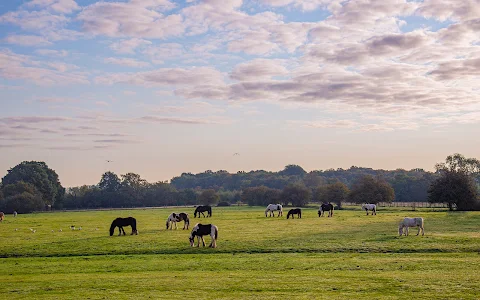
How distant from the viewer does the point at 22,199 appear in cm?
10194

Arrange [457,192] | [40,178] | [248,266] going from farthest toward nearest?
[40,178], [457,192], [248,266]

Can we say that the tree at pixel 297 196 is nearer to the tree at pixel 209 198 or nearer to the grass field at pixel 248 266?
the tree at pixel 209 198

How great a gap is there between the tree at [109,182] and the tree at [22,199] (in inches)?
1707

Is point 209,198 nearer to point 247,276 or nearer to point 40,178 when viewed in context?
point 40,178

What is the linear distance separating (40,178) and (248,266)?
108m

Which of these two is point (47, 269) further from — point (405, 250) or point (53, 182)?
point (53, 182)

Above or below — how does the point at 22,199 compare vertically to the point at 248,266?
above

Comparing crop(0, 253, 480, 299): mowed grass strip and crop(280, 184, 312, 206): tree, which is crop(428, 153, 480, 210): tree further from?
crop(0, 253, 480, 299): mowed grass strip

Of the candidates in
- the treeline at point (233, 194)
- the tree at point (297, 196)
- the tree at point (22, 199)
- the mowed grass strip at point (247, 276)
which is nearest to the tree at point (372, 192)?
the treeline at point (233, 194)

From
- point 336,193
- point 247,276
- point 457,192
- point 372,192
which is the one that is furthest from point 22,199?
point 247,276

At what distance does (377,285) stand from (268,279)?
13.8 feet

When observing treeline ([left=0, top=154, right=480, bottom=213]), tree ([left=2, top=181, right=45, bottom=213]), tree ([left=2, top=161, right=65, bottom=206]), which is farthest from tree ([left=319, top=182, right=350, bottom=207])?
tree ([left=2, top=161, right=65, bottom=206])

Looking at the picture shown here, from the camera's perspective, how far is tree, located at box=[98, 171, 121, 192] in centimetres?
15312

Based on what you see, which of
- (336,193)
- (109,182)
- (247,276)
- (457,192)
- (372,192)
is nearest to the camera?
(247,276)
